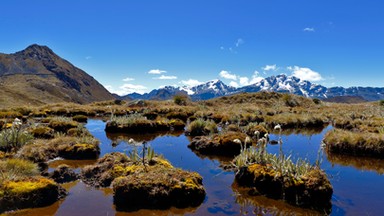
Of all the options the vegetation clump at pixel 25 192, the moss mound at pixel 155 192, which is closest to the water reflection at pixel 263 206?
the moss mound at pixel 155 192

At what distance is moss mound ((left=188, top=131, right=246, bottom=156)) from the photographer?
17.5 metres

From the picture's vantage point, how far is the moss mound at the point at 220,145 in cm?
1754

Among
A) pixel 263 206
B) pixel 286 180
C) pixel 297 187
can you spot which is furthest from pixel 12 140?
pixel 297 187

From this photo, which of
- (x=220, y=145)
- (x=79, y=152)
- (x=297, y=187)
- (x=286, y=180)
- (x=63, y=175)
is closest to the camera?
(x=297, y=187)

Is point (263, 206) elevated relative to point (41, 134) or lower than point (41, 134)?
lower

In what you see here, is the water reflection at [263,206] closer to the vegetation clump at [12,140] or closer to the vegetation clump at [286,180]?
the vegetation clump at [286,180]

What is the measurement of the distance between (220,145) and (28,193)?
1027cm

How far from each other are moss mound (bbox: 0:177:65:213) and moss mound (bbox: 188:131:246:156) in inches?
361

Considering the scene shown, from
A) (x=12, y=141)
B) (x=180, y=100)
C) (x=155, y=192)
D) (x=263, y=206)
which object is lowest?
(x=263, y=206)

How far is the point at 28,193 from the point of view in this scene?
9523 mm

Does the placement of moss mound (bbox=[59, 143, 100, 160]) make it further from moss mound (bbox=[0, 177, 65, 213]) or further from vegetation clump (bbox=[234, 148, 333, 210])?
vegetation clump (bbox=[234, 148, 333, 210])

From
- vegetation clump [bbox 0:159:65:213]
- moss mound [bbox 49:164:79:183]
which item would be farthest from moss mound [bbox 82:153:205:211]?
vegetation clump [bbox 0:159:65:213]

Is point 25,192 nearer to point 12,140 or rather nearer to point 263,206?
point 263,206

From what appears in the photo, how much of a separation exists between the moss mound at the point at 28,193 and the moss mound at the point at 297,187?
6.51 metres
